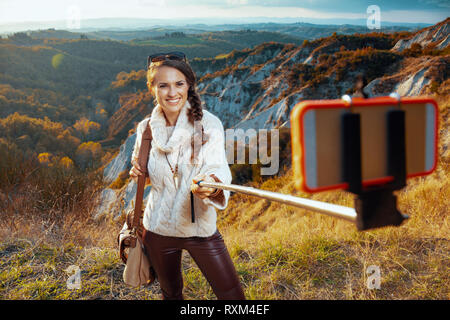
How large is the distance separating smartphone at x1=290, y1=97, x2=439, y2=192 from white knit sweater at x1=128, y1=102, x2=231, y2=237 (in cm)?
116

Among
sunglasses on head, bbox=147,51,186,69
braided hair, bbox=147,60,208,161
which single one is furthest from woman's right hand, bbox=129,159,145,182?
sunglasses on head, bbox=147,51,186,69

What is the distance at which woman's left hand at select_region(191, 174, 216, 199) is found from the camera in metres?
1.77

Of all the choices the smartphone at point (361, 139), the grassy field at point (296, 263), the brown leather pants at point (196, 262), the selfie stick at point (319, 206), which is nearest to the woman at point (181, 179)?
the brown leather pants at point (196, 262)

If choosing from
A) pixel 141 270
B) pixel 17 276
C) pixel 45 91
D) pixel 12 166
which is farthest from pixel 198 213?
pixel 45 91

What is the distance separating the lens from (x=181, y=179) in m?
1.97

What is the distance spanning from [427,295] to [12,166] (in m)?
6.64

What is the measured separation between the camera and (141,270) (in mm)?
2154

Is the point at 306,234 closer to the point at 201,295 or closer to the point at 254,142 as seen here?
the point at 201,295

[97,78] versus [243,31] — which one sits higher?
[243,31]

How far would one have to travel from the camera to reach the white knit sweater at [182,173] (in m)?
1.95

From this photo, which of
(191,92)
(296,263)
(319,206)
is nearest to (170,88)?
(191,92)

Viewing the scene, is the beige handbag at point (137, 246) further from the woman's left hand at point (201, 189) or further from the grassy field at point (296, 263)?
the grassy field at point (296, 263)

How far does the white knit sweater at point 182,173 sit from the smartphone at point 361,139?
1.16 metres

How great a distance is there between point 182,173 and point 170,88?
543mm
